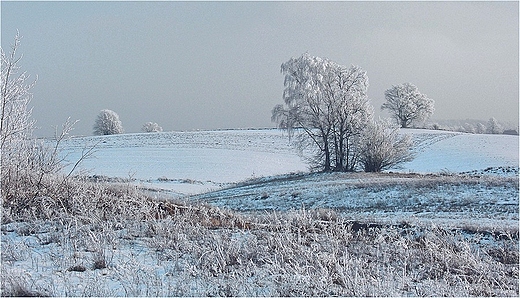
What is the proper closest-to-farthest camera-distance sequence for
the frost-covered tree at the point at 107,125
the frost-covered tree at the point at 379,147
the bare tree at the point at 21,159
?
the bare tree at the point at 21,159 → the frost-covered tree at the point at 379,147 → the frost-covered tree at the point at 107,125

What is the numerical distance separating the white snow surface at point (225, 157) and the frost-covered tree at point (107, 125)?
79.7 feet

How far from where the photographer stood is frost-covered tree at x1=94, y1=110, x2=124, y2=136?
9019 centimetres

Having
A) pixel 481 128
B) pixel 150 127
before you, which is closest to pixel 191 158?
pixel 150 127

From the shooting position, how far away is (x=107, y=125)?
9038 cm

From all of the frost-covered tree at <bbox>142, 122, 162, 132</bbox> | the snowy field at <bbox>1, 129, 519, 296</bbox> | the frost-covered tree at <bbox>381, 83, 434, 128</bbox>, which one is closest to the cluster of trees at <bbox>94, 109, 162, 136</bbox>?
the frost-covered tree at <bbox>142, 122, 162, 132</bbox>

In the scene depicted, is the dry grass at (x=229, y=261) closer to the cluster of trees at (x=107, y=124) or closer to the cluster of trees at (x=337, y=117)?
the cluster of trees at (x=337, y=117)

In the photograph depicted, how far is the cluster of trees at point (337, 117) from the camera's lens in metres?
36.9

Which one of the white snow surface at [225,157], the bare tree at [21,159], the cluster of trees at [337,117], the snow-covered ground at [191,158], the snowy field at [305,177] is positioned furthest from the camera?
the white snow surface at [225,157]

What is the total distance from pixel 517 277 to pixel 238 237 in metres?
3.98

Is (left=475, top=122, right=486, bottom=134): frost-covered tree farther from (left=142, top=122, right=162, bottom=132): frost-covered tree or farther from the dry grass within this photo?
the dry grass

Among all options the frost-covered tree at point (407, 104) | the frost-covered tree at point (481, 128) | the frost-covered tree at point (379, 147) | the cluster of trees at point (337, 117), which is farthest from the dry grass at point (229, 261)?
the frost-covered tree at point (481, 128)

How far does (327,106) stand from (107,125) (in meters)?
62.4

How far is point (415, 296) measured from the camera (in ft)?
17.4

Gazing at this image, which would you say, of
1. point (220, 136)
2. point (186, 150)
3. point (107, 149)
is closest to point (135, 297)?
point (186, 150)
